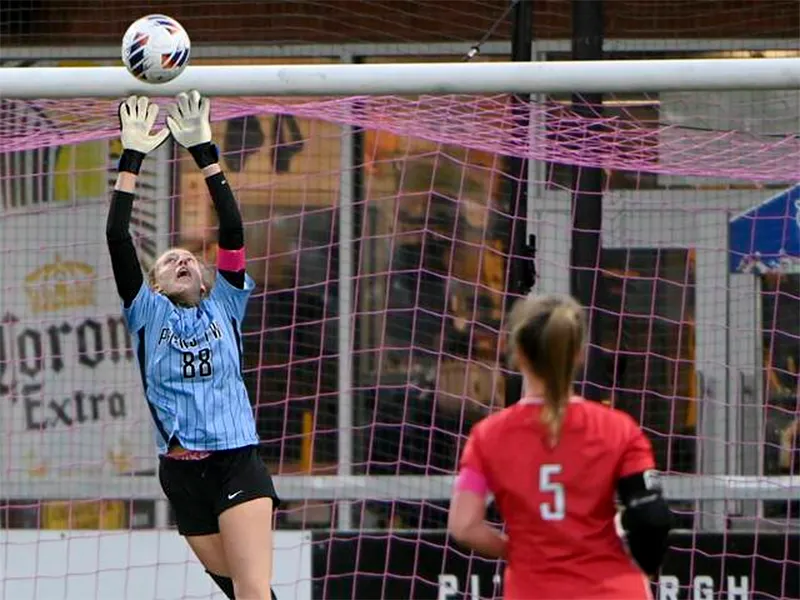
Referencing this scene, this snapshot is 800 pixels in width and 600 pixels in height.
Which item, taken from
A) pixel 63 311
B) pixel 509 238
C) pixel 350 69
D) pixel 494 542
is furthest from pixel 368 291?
pixel 494 542

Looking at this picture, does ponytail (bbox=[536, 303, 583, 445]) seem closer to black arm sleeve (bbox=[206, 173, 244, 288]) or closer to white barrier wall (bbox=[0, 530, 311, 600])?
black arm sleeve (bbox=[206, 173, 244, 288])

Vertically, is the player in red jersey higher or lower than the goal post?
lower

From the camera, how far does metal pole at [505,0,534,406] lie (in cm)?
789

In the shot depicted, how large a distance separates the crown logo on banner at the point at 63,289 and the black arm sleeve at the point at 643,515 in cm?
552

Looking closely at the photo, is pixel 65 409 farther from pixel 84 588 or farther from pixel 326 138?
pixel 326 138

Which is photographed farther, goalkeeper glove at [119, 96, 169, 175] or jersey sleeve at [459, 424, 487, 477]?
goalkeeper glove at [119, 96, 169, 175]

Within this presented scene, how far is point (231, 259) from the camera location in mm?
5672

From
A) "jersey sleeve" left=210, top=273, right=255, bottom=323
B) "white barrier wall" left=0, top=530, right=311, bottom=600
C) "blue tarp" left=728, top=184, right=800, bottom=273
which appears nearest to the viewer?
"jersey sleeve" left=210, top=273, right=255, bottom=323

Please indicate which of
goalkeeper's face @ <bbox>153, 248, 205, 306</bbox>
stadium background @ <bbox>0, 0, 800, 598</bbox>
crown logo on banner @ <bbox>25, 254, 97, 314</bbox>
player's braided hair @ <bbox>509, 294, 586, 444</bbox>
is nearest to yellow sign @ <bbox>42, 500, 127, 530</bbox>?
stadium background @ <bbox>0, 0, 800, 598</bbox>

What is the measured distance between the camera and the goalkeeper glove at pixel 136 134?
5523mm

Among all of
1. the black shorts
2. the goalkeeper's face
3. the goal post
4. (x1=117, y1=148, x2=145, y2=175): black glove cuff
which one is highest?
the goal post

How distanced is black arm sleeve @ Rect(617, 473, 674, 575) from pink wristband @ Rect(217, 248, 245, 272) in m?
2.20

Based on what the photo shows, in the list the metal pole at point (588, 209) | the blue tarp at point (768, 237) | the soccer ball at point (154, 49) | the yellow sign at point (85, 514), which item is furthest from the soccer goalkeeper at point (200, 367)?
the blue tarp at point (768, 237)

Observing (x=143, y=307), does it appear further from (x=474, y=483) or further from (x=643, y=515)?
(x=643, y=515)
